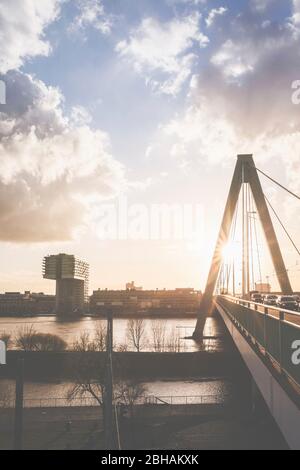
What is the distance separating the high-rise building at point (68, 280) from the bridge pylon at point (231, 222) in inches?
4349

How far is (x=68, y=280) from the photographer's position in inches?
6112

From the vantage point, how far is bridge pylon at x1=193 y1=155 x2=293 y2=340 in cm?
2553

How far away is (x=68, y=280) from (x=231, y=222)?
129 m

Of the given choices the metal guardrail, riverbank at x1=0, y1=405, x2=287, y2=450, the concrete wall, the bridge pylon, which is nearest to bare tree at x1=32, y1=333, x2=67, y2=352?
the bridge pylon

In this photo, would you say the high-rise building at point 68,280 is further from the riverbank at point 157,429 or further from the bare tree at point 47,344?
the riverbank at point 157,429

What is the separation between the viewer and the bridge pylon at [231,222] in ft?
83.8

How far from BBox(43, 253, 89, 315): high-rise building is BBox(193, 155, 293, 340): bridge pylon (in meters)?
110

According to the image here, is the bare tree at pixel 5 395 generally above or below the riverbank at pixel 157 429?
below

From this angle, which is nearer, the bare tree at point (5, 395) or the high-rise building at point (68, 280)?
the bare tree at point (5, 395)

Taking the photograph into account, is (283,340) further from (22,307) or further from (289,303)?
(22,307)
